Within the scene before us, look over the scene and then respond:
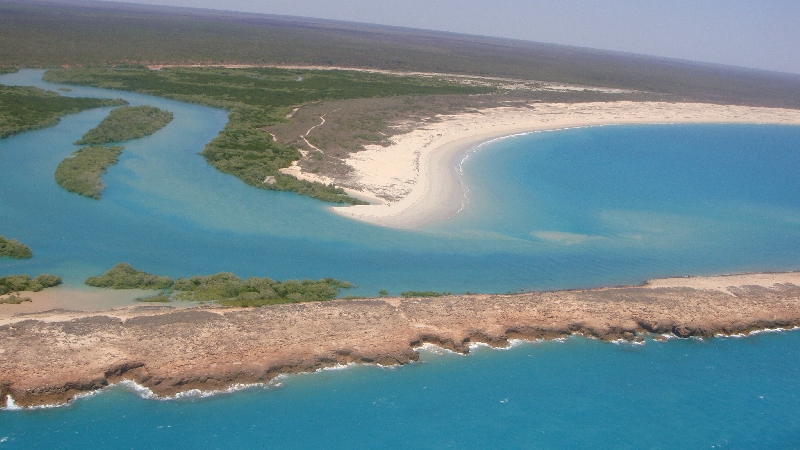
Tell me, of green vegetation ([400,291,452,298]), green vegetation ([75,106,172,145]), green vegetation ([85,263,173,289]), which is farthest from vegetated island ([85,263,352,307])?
green vegetation ([75,106,172,145])

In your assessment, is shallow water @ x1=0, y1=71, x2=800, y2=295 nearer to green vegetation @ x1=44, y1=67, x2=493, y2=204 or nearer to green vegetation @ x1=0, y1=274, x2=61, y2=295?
green vegetation @ x1=0, y1=274, x2=61, y2=295

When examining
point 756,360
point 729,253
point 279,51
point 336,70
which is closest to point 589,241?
point 729,253

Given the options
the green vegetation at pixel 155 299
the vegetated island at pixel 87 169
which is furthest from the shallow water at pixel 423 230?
the green vegetation at pixel 155 299

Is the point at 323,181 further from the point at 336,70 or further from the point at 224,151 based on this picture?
the point at 336,70

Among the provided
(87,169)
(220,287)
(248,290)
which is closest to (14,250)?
(220,287)

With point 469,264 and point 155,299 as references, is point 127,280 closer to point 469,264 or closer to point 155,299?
point 155,299

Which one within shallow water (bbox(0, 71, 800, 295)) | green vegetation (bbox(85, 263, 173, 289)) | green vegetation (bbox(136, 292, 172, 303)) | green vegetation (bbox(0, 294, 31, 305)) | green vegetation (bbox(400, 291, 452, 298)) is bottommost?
green vegetation (bbox(0, 294, 31, 305))
